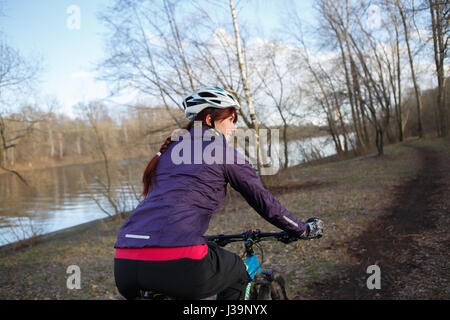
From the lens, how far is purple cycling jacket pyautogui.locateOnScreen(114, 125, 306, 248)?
191 cm

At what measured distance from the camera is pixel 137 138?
1525cm

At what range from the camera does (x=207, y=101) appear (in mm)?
2508

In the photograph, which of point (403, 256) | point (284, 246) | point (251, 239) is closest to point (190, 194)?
point (251, 239)

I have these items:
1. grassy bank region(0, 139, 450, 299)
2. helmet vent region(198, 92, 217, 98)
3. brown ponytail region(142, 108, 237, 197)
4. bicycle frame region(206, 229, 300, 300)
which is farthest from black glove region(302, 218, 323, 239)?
grassy bank region(0, 139, 450, 299)

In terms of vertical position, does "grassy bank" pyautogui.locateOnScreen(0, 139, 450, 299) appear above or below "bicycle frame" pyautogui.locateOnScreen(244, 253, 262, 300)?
below

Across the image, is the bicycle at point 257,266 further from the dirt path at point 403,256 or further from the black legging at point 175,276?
the dirt path at point 403,256

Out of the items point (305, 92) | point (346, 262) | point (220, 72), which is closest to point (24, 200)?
point (220, 72)

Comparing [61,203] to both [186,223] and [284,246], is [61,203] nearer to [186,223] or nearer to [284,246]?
[284,246]

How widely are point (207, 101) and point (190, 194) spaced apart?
851mm

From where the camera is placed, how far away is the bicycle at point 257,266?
105 inches

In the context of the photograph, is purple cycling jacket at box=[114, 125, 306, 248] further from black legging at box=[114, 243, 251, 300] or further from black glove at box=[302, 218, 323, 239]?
black glove at box=[302, 218, 323, 239]

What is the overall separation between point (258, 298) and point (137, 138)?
1339cm

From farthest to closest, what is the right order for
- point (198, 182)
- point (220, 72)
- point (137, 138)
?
point (137, 138), point (220, 72), point (198, 182)

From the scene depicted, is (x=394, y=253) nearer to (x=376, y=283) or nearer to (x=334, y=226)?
(x=376, y=283)
